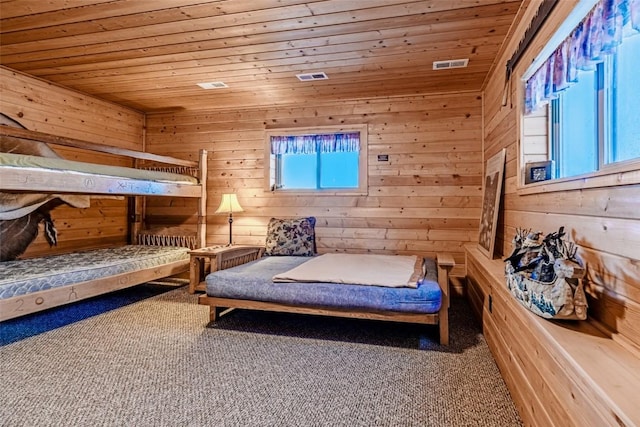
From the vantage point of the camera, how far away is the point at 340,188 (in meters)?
4.47

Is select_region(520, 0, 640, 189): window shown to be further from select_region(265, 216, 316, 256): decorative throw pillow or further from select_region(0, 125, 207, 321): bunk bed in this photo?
select_region(0, 125, 207, 321): bunk bed

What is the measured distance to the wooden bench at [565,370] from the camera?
0.90m

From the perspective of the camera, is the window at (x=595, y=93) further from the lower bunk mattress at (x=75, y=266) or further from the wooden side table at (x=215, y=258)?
the lower bunk mattress at (x=75, y=266)

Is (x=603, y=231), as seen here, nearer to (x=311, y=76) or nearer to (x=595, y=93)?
(x=595, y=93)

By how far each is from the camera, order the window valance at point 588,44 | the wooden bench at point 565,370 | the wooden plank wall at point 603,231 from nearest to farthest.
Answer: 1. the wooden bench at point 565,370
2. the wooden plank wall at point 603,231
3. the window valance at point 588,44

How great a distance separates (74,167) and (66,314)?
4.78ft

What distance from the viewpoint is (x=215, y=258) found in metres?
3.55

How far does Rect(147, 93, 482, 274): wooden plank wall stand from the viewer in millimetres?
4027

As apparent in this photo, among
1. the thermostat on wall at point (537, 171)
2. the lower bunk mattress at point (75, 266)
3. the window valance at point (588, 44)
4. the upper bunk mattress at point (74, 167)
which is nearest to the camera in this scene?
the window valance at point (588, 44)

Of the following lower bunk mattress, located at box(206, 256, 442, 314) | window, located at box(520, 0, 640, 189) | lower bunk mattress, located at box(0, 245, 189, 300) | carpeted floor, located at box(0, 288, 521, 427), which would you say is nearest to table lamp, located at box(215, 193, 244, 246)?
lower bunk mattress, located at box(0, 245, 189, 300)

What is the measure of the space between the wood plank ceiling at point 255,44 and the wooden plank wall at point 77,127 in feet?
0.58

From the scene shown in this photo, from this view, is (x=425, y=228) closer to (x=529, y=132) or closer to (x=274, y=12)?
(x=529, y=132)

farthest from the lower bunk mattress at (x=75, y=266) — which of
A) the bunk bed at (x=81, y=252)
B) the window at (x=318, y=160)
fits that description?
the window at (x=318, y=160)

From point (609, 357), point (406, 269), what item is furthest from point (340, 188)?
point (609, 357)
